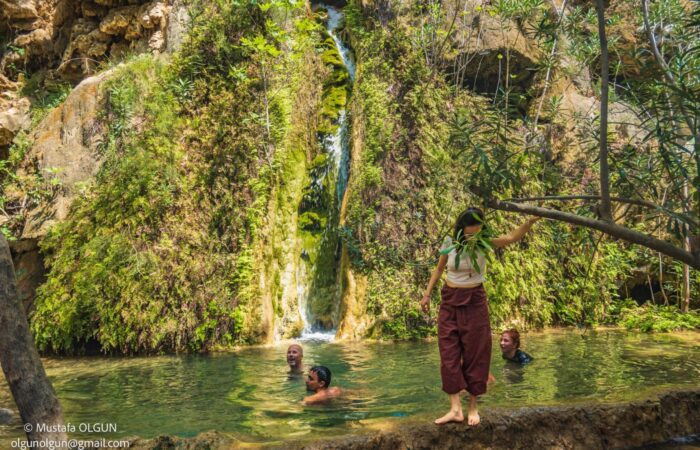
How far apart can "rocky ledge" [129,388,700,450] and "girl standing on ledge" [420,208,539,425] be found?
155mm

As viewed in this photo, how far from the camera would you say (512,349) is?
22.6 feet

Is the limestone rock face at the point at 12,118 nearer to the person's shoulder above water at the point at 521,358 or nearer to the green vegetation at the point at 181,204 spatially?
the green vegetation at the point at 181,204

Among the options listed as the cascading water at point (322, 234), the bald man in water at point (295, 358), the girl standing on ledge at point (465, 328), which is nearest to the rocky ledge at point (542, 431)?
the girl standing on ledge at point (465, 328)

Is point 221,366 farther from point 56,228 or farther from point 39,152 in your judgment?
point 39,152

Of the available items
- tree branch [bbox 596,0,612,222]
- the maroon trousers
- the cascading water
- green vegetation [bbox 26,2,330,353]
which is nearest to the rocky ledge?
the maroon trousers

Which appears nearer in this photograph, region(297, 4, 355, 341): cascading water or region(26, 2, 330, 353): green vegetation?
region(26, 2, 330, 353): green vegetation

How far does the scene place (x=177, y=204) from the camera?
10.4 m

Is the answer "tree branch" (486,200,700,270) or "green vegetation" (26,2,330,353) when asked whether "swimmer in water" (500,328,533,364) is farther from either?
"green vegetation" (26,2,330,353)

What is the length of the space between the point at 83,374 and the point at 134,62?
829 cm

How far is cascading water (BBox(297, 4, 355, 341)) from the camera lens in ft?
35.4

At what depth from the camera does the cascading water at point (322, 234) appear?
10781 millimetres

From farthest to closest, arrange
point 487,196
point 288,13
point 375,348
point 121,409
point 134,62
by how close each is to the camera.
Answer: point 288,13 < point 134,62 < point 375,348 < point 121,409 < point 487,196

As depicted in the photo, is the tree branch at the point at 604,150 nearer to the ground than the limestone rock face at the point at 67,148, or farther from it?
nearer to the ground

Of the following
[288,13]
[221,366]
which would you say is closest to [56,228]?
[221,366]
